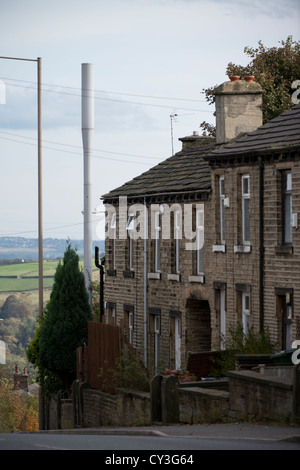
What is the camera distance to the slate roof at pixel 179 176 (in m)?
30.5

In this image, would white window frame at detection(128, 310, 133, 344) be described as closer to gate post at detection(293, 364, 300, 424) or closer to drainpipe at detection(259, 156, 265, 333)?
drainpipe at detection(259, 156, 265, 333)

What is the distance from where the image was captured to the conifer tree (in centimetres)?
3578

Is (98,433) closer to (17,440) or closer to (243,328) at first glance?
(17,440)

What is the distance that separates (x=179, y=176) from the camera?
107 feet

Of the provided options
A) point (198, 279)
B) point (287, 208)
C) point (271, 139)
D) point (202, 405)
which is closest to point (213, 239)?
point (198, 279)

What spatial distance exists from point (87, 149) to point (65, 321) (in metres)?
10.9

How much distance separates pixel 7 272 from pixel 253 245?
528 ft

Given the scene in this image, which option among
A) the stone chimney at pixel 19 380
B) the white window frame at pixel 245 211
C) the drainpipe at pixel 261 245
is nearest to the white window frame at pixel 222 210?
the white window frame at pixel 245 211

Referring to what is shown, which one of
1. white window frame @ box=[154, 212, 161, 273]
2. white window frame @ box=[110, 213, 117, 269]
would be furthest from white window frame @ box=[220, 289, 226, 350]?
white window frame @ box=[110, 213, 117, 269]

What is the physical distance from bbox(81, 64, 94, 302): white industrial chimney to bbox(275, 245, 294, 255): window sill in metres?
19.4

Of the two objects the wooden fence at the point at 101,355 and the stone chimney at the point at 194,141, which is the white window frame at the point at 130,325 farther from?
the stone chimney at the point at 194,141

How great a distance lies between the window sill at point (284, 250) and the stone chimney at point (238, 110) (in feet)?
20.1

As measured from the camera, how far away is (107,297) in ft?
123

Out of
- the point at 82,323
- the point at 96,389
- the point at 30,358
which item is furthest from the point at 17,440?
the point at 30,358
